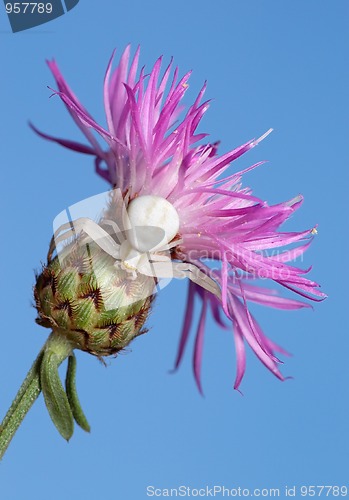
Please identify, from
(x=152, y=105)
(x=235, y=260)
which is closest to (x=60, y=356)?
(x=235, y=260)

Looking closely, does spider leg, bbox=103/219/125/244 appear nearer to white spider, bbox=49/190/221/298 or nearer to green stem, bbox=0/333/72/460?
white spider, bbox=49/190/221/298

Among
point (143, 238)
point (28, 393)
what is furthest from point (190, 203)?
point (28, 393)

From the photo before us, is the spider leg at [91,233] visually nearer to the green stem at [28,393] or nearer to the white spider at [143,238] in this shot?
the white spider at [143,238]

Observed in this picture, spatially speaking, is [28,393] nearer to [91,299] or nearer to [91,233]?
[91,299]

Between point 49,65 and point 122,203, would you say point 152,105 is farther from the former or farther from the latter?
point 49,65

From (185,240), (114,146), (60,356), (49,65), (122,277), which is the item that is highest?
(49,65)

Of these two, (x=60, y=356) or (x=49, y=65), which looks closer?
(x=60, y=356)

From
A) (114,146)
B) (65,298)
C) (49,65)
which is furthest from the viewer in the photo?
(49,65)
